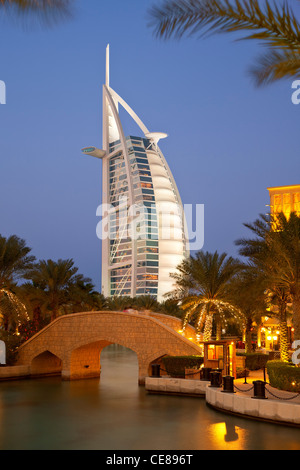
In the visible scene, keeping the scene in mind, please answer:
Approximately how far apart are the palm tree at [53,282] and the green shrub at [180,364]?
1442 centimetres

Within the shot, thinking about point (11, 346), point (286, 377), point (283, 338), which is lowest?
point (286, 377)

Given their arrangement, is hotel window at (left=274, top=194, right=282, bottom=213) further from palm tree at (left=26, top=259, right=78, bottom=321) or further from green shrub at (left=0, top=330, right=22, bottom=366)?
green shrub at (left=0, top=330, right=22, bottom=366)

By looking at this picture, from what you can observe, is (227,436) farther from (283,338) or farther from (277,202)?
(277,202)

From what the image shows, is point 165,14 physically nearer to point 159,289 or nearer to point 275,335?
point 275,335

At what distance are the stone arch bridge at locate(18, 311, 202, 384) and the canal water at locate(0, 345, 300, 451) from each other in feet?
8.40

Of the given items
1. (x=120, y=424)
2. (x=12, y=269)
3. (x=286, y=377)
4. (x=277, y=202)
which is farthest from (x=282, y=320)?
(x=277, y=202)

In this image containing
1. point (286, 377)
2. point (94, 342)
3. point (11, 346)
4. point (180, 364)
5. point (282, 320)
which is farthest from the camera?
point (11, 346)

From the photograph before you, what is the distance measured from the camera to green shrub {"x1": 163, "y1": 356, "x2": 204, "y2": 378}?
91.5 feet

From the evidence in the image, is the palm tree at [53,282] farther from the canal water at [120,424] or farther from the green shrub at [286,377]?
→ the green shrub at [286,377]

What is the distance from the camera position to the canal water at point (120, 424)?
17109 millimetres

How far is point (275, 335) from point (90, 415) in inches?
951

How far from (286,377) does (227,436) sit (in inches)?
182

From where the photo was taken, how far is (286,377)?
2111 centimetres
